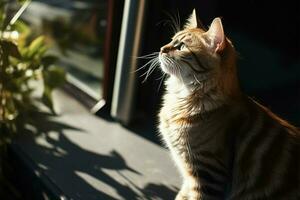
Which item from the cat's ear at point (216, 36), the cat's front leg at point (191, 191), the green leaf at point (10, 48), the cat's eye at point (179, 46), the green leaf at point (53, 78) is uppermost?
the cat's ear at point (216, 36)

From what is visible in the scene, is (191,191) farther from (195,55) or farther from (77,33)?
(77,33)

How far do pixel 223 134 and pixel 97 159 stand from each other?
0.74m

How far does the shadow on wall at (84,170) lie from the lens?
194 centimetres

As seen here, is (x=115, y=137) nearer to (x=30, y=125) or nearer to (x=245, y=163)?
(x=30, y=125)

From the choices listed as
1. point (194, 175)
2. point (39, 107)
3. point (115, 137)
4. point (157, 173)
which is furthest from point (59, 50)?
point (194, 175)

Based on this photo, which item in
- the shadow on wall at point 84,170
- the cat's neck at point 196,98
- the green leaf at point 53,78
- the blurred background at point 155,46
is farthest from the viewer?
the green leaf at point 53,78

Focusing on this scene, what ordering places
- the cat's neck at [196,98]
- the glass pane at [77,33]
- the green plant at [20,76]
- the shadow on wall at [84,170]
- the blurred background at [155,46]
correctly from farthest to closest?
the glass pane at [77,33] < the green plant at [20,76] < the blurred background at [155,46] < the shadow on wall at [84,170] < the cat's neck at [196,98]

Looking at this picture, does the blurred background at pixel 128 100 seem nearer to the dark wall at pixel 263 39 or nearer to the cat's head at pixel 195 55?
the dark wall at pixel 263 39

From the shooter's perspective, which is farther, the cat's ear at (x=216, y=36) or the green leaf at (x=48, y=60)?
the green leaf at (x=48, y=60)

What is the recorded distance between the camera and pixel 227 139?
1.60 metres

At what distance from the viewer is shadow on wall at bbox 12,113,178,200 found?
194cm

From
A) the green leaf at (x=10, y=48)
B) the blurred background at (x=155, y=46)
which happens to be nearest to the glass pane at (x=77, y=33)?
the blurred background at (x=155, y=46)

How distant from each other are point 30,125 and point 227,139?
116 centimetres

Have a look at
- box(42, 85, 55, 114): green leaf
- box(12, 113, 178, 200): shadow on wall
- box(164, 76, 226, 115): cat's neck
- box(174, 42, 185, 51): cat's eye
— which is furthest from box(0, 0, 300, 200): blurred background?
box(174, 42, 185, 51): cat's eye
